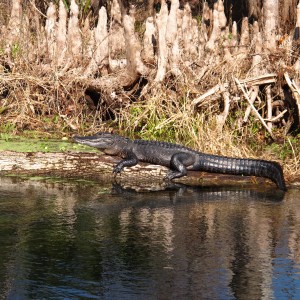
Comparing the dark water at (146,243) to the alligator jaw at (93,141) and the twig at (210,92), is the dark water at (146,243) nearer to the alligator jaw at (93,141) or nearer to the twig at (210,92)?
the alligator jaw at (93,141)

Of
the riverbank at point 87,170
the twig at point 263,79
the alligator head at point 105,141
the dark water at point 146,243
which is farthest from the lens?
the twig at point 263,79

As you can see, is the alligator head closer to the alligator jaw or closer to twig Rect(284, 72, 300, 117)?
the alligator jaw

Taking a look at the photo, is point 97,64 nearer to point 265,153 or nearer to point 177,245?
point 265,153

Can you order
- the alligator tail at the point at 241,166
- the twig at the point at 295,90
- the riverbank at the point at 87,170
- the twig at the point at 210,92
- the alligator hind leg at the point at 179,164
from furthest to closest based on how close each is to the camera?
the twig at the point at 210,92 → the twig at the point at 295,90 → the alligator hind leg at the point at 179,164 → the riverbank at the point at 87,170 → the alligator tail at the point at 241,166

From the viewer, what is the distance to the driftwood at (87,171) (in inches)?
376

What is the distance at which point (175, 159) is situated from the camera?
9.81m

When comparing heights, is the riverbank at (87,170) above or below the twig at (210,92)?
below

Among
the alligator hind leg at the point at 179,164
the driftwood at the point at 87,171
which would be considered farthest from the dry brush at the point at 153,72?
the driftwood at the point at 87,171

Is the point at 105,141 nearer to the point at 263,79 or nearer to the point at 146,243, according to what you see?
the point at 263,79

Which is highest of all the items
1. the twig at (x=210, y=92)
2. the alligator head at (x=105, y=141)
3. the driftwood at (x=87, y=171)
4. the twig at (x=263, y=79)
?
the twig at (x=263, y=79)

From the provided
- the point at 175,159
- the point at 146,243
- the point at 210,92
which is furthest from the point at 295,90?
the point at 146,243

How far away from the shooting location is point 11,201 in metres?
8.12

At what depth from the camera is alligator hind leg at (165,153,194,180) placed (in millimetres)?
9721

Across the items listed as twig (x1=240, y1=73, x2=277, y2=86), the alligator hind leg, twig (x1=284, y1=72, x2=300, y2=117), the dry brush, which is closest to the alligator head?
the dry brush
